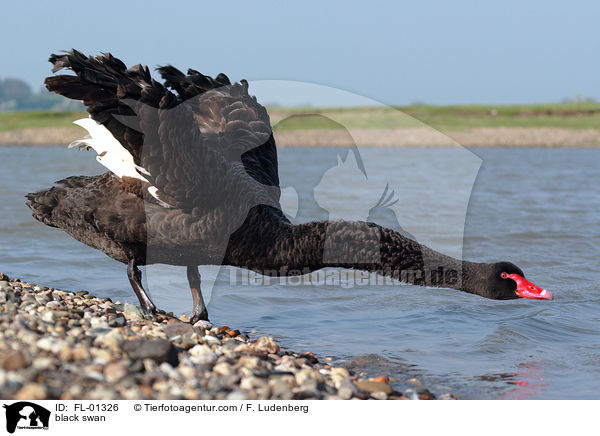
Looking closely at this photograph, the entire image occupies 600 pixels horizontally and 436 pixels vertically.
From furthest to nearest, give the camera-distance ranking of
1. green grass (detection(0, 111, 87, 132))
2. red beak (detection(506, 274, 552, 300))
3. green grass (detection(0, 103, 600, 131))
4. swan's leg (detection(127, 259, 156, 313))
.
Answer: green grass (detection(0, 111, 87, 132))
green grass (detection(0, 103, 600, 131))
swan's leg (detection(127, 259, 156, 313))
red beak (detection(506, 274, 552, 300))

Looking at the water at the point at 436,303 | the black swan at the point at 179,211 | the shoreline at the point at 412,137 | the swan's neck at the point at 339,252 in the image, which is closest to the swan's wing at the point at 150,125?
the black swan at the point at 179,211

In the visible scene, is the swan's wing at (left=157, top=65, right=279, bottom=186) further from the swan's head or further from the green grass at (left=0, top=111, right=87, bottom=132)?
the green grass at (left=0, top=111, right=87, bottom=132)

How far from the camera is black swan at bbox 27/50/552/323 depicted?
5832mm

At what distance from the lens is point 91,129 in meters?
6.02

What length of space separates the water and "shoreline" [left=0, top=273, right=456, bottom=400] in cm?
81

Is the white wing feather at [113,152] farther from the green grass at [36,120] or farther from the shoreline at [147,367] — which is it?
the green grass at [36,120]

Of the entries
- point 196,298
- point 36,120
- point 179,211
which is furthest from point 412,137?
point 179,211

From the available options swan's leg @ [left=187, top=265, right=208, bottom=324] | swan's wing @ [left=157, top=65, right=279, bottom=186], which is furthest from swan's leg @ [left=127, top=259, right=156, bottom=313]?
swan's wing @ [left=157, top=65, right=279, bottom=186]

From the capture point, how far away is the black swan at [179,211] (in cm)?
583

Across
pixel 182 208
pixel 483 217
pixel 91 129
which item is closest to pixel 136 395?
pixel 182 208

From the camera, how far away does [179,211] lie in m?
6.07
